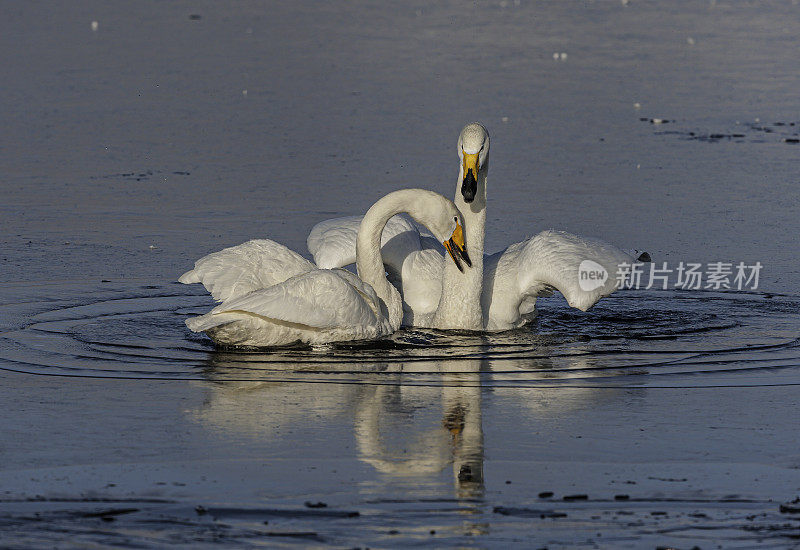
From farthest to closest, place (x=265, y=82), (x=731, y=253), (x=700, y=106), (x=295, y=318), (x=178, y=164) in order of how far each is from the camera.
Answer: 1. (x=265, y=82)
2. (x=700, y=106)
3. (x=178, y=164)
4. (x=731, y=253)
5. (x=295, y=318)

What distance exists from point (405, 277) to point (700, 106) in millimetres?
8400

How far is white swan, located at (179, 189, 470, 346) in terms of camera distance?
8.56 metres

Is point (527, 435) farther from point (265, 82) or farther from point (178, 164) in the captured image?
point (265, 82)

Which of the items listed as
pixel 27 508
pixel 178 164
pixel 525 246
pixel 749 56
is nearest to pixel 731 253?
pixel 525 246

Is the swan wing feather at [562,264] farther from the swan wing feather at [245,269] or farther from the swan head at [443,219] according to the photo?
the swan wing feather at [245,269]

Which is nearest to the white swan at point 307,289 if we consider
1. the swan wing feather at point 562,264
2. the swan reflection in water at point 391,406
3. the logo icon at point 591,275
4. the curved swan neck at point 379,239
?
the curved swan neck at point 379,239

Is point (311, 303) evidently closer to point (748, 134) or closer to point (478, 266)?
point (478, 266)

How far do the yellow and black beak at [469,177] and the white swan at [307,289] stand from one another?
0.32 metres

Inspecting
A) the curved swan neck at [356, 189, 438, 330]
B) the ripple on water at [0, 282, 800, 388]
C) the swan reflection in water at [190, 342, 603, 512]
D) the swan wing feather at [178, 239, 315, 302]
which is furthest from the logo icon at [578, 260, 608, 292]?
the swan wing feather at [178, 239, 315, 302]

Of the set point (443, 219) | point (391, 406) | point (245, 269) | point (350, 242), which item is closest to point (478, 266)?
point (443, 219)

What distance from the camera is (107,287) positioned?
10164 millimetres

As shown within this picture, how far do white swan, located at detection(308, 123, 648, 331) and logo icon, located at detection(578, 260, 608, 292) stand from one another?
2cm

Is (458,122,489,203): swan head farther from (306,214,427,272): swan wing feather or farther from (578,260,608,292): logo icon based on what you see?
(306,214,427,272): swan wing feather

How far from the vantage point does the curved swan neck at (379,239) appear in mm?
9430
